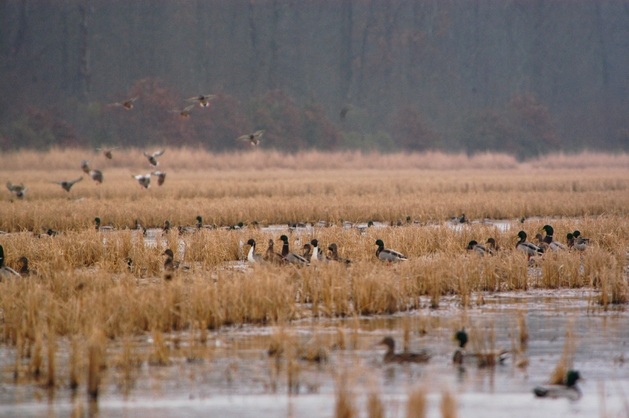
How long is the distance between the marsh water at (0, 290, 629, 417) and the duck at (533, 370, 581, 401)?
0.05 meters

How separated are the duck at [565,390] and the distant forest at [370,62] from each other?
59.3m

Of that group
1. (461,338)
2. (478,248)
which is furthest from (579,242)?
(461,338)

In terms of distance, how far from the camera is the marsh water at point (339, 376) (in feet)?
22.1

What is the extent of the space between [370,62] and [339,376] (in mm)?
75125

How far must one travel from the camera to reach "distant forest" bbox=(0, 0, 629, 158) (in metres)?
70.5

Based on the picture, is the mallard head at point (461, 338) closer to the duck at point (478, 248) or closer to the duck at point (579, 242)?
the duck at point (478, 248)

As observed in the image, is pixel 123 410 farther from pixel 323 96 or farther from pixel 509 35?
pixel 509 35

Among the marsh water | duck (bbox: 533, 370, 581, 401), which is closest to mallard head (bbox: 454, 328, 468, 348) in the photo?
the marsh water

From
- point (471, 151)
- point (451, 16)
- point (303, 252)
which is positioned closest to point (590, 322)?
point (303, 252)

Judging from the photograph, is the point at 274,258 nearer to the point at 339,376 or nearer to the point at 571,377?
the point at 339,376

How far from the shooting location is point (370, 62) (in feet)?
263

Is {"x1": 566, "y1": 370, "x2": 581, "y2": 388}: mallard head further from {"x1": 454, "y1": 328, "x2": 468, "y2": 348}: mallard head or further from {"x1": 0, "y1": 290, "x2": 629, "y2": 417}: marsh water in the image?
{"x1": 454, "y1": 328, "x2": 468, "y2": 348}: mallard head

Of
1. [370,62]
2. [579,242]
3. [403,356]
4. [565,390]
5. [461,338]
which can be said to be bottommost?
[565,390]

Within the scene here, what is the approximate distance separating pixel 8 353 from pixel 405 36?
7368 centimetres
